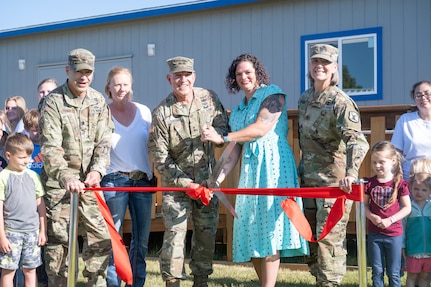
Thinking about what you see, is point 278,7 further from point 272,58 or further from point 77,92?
point 77,92

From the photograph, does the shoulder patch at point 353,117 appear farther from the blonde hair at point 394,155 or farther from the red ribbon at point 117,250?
the red ribbon at point 117,250

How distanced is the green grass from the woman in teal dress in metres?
1.43

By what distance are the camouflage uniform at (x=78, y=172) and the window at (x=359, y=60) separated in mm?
7374

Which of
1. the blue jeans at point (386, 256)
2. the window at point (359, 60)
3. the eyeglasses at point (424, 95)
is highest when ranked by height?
the window at point (359, 60)

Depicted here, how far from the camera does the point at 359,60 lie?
1224cm

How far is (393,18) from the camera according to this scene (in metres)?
11.8

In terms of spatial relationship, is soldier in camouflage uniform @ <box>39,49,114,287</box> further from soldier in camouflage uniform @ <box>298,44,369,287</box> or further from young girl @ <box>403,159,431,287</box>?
young girl @ <box>403,159,431,287</box>

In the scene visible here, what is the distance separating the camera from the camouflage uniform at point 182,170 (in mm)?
5230

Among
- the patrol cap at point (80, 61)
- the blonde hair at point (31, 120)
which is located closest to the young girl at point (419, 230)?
the patrol cap at point (80, 61)

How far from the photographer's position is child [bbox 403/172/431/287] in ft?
18.2

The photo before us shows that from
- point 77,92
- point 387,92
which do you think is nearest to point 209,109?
point 77,92

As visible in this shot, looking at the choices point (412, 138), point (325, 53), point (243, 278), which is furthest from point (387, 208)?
point (243, 278)

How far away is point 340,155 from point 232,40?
8.75 meters

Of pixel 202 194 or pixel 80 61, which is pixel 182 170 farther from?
pixel 80 61
